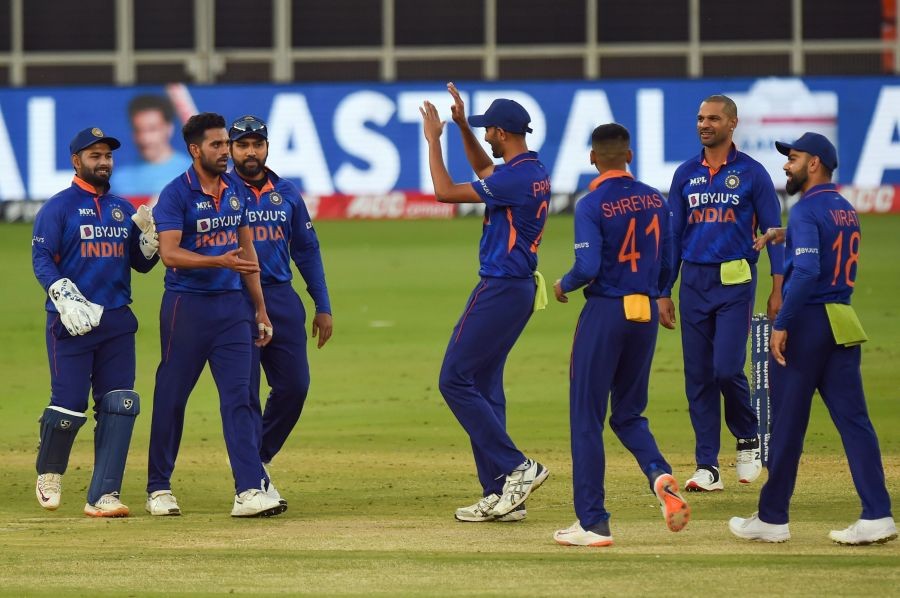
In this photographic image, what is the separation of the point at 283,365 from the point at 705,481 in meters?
2.76

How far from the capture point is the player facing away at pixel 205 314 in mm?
9555

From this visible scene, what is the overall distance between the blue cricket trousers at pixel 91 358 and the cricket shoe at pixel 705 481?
352 cm

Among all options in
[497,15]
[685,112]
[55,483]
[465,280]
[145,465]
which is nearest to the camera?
[55,483]

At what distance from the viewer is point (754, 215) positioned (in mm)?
10602

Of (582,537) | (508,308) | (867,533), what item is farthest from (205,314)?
(867,533)

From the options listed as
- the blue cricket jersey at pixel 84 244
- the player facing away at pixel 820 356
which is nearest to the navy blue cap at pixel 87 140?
the blue cricket jersey at pixel 84 244

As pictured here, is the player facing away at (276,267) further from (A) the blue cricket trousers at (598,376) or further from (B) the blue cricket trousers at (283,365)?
(A) the blue cricket trousers at (598,376)

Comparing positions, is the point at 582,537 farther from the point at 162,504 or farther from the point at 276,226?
the point at 276,226

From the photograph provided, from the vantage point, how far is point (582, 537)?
324 inches

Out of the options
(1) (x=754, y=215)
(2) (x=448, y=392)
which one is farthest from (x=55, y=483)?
(1) (x=754, y=215)

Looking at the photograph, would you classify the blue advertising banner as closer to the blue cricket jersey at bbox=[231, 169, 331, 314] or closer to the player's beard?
the blue cricket jersey at bbox=[231, 169, 331, 314]

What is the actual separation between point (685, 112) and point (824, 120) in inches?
103

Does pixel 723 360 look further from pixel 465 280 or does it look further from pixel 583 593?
pixel 465 280

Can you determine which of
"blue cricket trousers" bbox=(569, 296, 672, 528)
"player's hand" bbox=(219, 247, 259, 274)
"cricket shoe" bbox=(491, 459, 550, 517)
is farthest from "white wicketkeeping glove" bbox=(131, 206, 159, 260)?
"blue cricket trousers" bbox=(569, 296, 672, 528)
